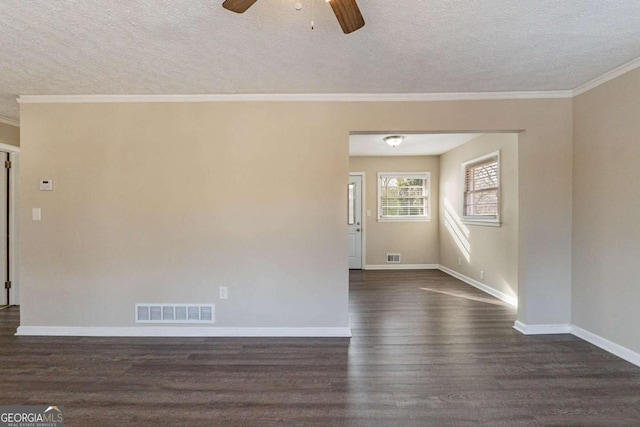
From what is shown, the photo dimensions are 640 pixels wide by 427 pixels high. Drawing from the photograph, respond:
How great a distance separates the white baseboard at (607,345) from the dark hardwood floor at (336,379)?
66 mm

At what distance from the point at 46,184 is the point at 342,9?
342 centimetres

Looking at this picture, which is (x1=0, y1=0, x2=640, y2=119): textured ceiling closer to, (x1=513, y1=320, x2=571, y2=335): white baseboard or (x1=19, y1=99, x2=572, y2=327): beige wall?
(x1=19, y1=99, x2=572, y2=327): beige wall

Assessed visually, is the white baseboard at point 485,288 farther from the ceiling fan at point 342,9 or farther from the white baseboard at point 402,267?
the ceiling fan at point 342,9

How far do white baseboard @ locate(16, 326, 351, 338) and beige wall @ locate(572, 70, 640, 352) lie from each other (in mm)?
2295

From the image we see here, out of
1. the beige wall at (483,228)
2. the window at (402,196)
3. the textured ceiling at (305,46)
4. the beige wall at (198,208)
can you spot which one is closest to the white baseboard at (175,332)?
the beige wall at (198,208)

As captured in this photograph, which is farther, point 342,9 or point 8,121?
point 8,121

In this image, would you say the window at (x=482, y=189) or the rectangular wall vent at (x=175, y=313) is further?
the window at (x=482, y=189)

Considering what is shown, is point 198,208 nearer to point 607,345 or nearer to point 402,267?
point 607,345

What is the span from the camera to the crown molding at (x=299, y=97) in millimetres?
3162

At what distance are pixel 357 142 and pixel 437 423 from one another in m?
4.27

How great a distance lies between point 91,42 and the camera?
7.35 ft

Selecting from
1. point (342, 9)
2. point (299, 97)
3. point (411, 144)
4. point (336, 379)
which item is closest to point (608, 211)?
point (336, 379)

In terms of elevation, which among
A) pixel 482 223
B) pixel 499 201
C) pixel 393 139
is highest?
pixel 393 139

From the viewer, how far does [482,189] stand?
5039 millimetres
